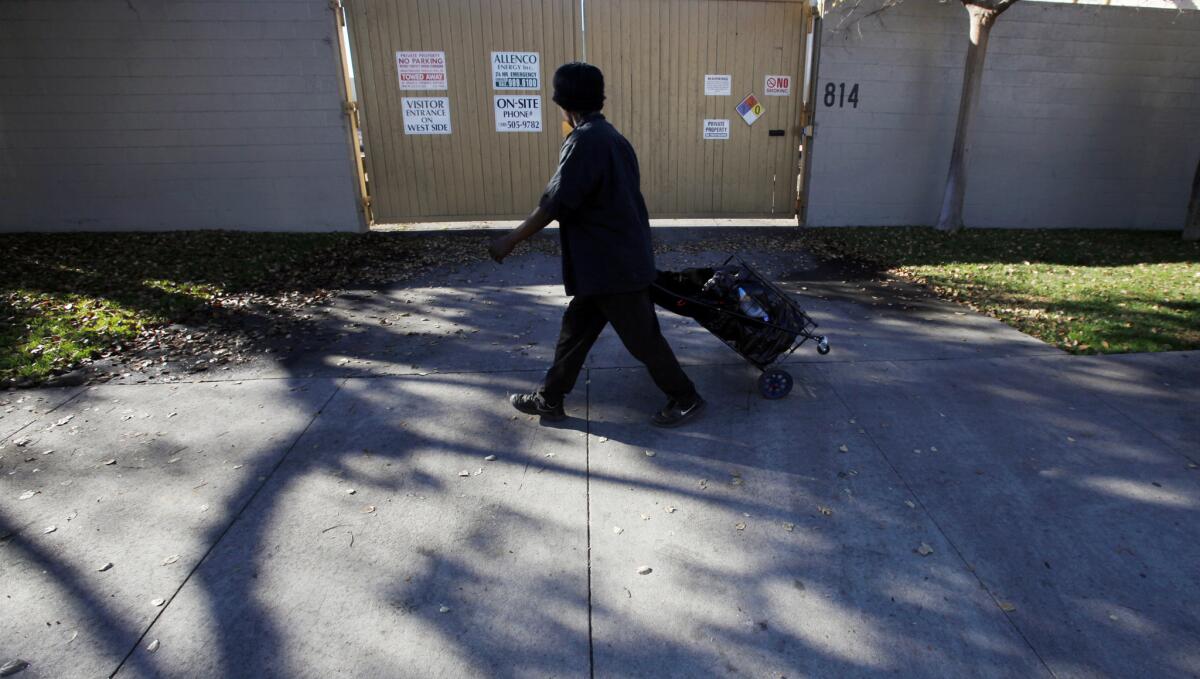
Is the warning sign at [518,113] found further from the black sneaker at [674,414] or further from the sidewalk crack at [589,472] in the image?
the black sneaker at [674,414]

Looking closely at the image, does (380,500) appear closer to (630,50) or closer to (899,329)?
(899,329)

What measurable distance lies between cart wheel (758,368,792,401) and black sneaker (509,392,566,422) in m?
1.28

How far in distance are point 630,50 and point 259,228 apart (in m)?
5.52

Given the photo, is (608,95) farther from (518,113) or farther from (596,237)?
(596,237)

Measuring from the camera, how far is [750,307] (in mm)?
4035

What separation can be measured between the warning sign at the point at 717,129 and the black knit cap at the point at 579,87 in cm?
633

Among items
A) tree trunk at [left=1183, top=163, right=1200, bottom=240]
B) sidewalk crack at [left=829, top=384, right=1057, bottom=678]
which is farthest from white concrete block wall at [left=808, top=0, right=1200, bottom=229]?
sidewalk crack at [left=829, top=384, right=1057, bottom=678]

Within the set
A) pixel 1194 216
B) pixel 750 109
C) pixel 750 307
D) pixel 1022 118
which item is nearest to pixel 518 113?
pixel 750 109

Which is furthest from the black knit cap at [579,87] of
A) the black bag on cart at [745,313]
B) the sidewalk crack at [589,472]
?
the sidewalk crack at [589,472]

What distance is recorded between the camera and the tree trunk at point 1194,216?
29.1ft

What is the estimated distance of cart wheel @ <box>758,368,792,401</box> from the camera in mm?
4129

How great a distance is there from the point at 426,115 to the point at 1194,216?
1052 cm

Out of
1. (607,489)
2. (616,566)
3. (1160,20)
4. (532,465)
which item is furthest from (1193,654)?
(1160,20)

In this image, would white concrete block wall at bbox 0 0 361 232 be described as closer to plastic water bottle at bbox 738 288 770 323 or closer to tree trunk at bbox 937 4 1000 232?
plastic water bottle at bbox 738 288 770 323
